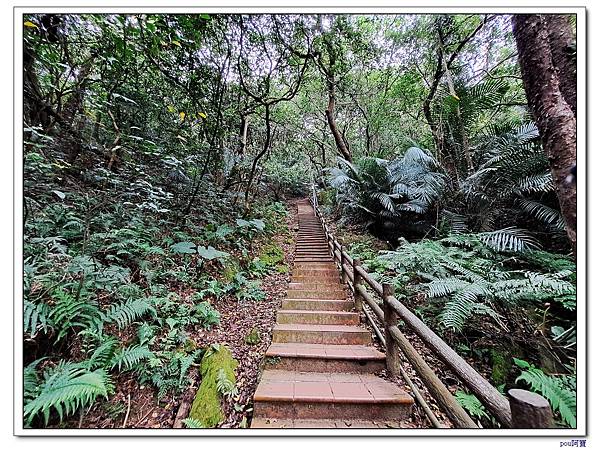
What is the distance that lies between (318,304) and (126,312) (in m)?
2.29

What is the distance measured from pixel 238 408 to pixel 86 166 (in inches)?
145

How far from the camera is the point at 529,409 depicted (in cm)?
75

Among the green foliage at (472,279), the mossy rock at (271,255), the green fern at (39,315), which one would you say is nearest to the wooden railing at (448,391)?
the green foliage at (472,279)

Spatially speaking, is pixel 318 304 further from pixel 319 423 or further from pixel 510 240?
pixel 510 240

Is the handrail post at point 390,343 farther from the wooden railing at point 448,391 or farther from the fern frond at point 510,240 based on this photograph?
the fern frond at point 510,240

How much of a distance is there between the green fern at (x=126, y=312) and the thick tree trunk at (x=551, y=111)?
329 centimetres

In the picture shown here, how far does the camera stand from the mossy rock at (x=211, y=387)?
6.17ft

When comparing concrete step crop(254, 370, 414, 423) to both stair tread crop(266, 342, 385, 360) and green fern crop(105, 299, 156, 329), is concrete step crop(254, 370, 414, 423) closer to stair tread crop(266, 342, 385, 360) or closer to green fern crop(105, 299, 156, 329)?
stair tread crop(266, 342, 385, 360)

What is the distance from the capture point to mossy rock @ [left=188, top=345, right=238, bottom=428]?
1880 millimetres

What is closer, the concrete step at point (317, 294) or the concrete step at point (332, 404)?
the concrete step at point (332, 404)

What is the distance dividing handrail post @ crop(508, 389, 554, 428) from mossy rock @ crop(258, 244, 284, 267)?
453cm

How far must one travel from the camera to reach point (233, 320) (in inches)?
125
